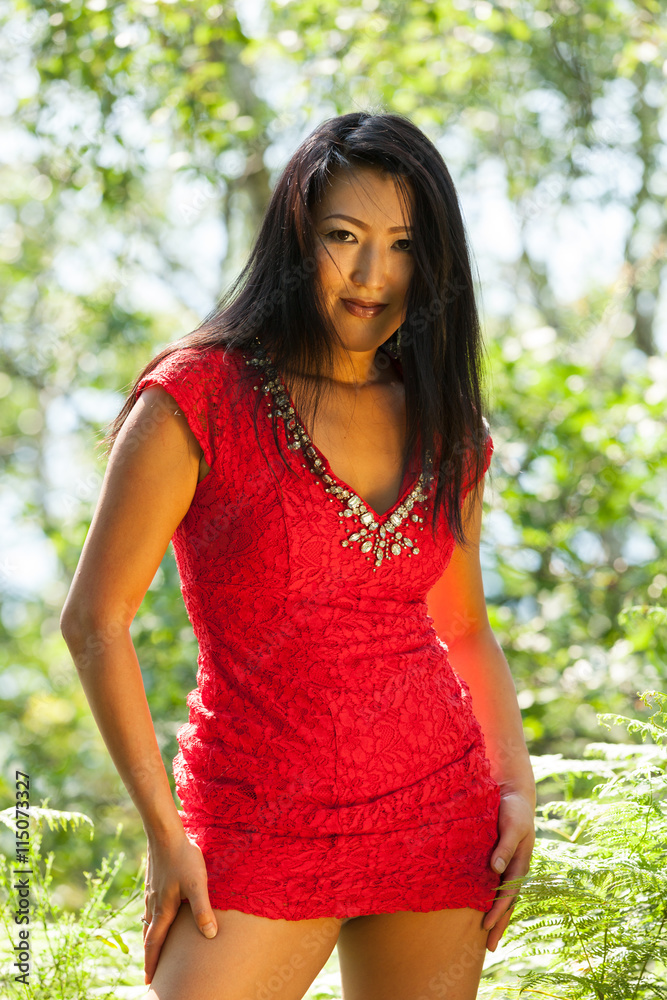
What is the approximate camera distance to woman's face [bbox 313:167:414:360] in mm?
1490

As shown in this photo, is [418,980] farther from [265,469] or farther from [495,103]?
[495,103]

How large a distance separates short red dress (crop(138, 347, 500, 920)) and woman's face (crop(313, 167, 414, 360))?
0.20 metres

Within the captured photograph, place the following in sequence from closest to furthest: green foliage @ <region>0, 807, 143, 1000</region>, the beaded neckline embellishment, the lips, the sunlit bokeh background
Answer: the beaded neckline embellishment
the lips
green foliage @ <region>0, 807, 143, 1000</region>
the sunlit bokeh background

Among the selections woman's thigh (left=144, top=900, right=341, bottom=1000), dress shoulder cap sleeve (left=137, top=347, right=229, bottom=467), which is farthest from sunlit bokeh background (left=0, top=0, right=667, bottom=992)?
woman's thigh (left=144, top=900, right=341, bottom=1000)

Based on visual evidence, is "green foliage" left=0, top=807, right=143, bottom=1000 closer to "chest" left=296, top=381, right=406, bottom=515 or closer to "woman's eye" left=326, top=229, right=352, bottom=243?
"chest" left=296, top=381, right=406, bottom=515

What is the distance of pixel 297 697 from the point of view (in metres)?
1.34

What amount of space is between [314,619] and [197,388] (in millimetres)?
367

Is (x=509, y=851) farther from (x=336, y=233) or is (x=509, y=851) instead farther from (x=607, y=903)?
(x=336, y=233)

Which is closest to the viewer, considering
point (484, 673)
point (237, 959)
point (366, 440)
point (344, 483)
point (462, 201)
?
point (237, 959)

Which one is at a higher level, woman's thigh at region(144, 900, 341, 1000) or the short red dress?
the short red dress

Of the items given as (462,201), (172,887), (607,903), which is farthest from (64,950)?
(462,201)

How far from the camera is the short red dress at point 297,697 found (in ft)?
4.27

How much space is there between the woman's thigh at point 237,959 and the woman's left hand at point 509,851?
0.30 metres

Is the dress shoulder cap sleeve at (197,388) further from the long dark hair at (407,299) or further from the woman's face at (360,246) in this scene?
the woman's face at (360,246)
